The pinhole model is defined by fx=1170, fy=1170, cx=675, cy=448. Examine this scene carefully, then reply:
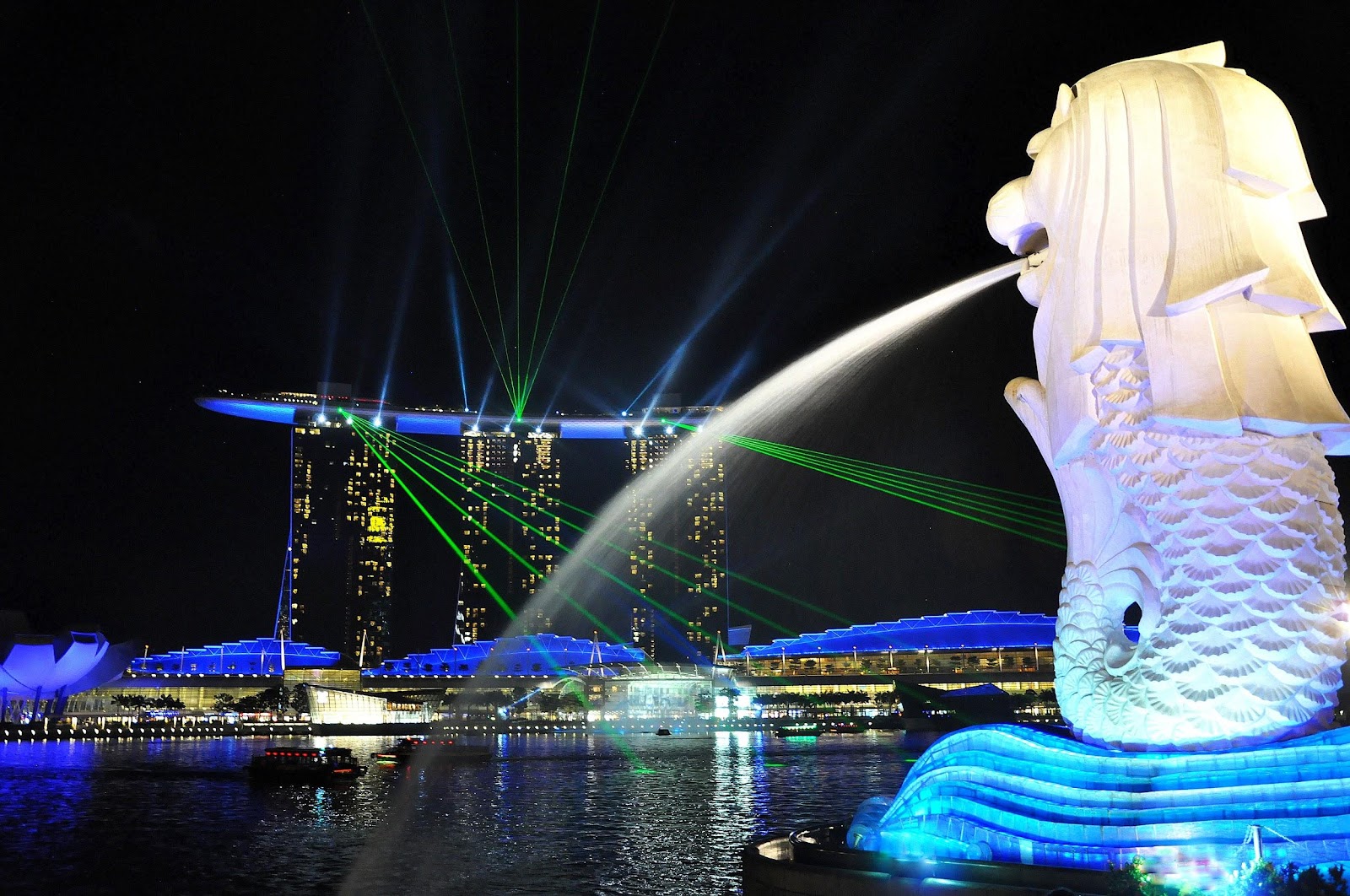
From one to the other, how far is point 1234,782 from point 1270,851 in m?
0.72

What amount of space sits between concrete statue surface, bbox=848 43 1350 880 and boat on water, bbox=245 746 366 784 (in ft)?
93.7

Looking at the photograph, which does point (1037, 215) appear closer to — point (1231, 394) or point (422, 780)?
point (1231, 394)

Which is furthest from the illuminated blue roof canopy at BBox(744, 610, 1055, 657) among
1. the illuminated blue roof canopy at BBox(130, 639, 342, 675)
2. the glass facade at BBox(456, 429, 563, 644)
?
the illuminated blue roof canopy at BBox(130, 639, 342, 675)

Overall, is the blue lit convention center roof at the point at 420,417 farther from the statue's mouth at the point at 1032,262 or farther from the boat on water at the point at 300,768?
the statue's mouth at the point at 1032,262

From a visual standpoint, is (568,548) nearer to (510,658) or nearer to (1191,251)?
(510,658)

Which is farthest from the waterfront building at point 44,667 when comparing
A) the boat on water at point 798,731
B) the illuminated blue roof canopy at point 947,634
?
the illuminated blue roof canopy at point 947,634

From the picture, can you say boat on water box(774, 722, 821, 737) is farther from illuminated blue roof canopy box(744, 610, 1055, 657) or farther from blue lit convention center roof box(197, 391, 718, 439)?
blue lit convention center roof box(197, 391, 718, 439)

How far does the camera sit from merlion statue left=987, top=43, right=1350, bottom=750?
1205cm

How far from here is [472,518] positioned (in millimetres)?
143750

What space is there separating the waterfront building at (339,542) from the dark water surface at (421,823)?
8431 cm

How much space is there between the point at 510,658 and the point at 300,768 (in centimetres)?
9344

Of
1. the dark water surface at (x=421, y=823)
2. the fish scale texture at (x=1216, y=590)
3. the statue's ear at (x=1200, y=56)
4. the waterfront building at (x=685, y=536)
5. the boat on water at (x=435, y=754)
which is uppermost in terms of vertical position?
the waterfront building at (x=685, y=536)

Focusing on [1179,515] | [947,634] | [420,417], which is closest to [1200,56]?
[1179,515]

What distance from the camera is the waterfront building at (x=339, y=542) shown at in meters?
129
